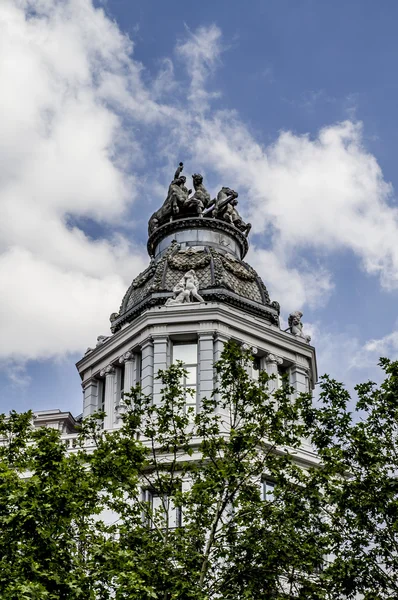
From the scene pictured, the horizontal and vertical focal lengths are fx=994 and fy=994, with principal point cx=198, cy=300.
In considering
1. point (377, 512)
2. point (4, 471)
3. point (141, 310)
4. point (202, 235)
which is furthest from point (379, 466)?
point (202, 235)

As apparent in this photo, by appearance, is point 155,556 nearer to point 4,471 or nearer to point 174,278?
point 4,471

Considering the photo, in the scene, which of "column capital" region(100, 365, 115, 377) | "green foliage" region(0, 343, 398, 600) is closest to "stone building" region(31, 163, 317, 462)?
"column capital" region(100, 365, 115, 377)

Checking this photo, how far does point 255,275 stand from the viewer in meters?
47.5

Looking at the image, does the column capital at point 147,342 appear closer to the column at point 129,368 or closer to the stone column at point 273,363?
the column at point 129,368

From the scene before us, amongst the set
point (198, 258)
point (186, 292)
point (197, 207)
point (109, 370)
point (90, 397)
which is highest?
point (197, 207)

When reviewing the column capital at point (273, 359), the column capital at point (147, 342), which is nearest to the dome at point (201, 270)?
the column capital at point (147, 342)

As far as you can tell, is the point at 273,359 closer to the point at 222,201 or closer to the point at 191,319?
the point at 191,319

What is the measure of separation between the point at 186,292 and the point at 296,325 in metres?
Answer: 5.79

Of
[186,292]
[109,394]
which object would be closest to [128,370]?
[109,394]

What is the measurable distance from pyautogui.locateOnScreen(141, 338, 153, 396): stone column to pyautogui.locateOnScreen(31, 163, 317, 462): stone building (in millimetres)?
42

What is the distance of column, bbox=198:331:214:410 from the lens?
4094cm

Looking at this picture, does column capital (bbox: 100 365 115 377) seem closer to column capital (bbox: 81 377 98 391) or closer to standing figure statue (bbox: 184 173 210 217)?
column capital (bbox: 81 377 98 391)

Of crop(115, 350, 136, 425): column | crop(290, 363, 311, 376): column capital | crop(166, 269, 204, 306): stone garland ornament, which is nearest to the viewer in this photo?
crop(115, 350, 136, 425): column

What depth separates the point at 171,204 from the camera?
49500 mm
